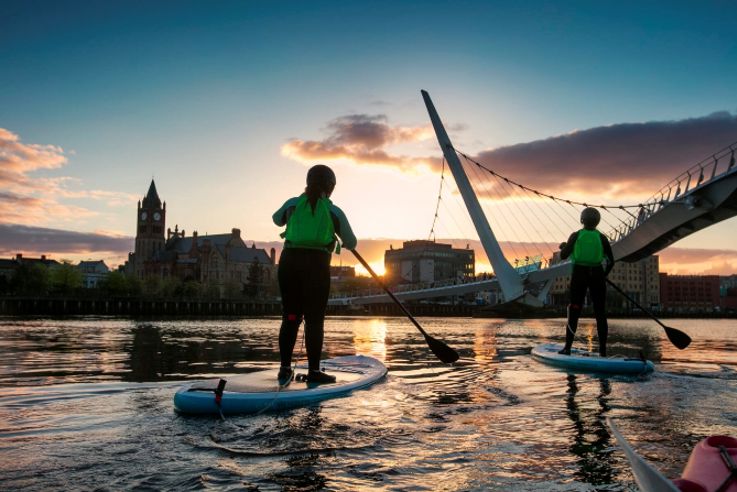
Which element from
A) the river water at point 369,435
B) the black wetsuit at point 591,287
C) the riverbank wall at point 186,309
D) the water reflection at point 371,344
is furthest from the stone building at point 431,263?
the river water at point 369,435

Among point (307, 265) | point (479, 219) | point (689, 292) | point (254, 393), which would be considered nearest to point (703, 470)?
point (254, 393)

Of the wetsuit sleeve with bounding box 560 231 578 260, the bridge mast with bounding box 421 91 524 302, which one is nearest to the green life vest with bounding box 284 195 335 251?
the wetsuit sleeve with bounding box 560 231 578 260

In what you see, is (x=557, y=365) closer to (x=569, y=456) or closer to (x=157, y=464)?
(x=569, y=456)

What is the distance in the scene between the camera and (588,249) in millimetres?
9789

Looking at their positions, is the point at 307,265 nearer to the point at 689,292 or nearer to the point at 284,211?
the point at 284,211

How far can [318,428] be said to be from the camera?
4.40 metres

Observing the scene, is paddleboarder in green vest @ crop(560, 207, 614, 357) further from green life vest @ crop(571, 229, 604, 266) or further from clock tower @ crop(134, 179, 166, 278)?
clock tower @ crop(134, 179, 166, 278)

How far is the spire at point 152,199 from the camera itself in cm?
18625

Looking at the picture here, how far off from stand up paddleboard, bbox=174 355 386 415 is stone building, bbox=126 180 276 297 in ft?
436

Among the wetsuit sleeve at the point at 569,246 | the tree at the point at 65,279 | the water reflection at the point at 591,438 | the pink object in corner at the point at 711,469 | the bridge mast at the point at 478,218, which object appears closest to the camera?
the pink object in corner at the point at 711,469

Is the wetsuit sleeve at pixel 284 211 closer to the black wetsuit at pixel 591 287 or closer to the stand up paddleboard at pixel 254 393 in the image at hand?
the stand up paddleboard at pixel 254 393

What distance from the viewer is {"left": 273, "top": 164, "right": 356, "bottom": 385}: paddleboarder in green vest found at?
19.6 feet

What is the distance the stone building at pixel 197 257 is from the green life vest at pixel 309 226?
13310cm

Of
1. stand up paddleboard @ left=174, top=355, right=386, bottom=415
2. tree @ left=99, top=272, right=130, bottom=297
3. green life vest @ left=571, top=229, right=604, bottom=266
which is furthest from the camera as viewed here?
tree @ left=99, top=272, right=130, bottom=297
